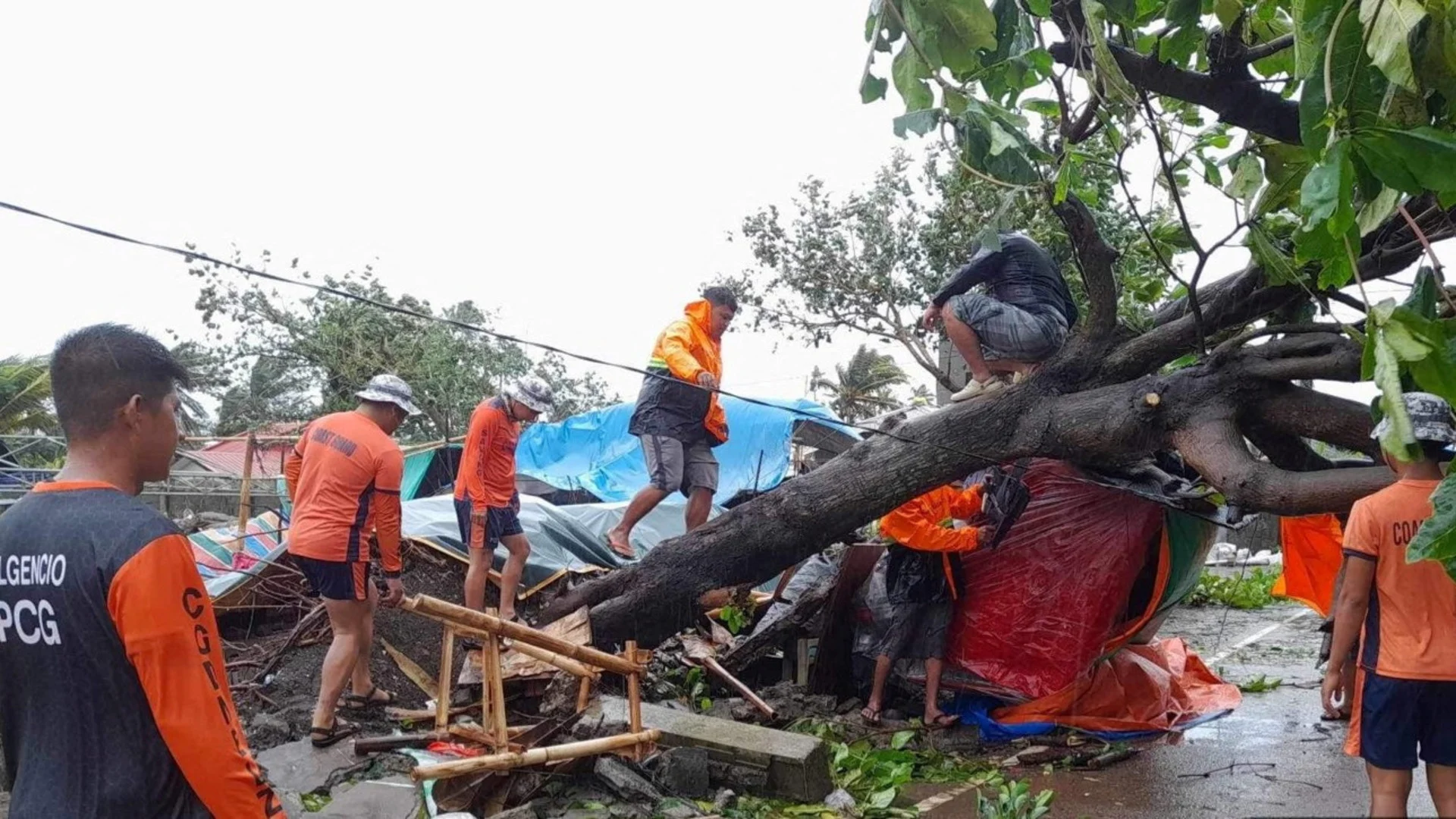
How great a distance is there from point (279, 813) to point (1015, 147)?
304 cm

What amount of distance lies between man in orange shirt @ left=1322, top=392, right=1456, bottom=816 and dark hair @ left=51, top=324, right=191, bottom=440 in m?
3.60

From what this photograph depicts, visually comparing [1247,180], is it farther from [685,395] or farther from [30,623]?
[30,623]

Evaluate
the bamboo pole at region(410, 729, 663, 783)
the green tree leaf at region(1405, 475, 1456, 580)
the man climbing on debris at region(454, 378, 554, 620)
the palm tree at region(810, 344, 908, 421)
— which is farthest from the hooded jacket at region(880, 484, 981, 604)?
the palm tree at region(810, 344, 908, 421)

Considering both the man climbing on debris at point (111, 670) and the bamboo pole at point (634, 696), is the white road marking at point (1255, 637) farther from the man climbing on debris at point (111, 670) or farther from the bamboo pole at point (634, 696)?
the man climbing on debris at point (111, 670)

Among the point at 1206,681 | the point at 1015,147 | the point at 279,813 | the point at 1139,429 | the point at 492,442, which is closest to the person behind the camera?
the point at 279,813

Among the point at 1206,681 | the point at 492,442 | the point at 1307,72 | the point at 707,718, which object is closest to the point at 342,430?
the point at 492,442

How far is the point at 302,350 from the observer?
18781 mm

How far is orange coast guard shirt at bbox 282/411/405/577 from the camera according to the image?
517cm

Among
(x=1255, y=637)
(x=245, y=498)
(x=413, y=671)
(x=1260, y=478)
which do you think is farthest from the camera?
(x=1255, y=637)

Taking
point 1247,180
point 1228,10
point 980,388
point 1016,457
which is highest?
point 1228,10

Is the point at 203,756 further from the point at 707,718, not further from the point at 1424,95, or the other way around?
the point at 707,718

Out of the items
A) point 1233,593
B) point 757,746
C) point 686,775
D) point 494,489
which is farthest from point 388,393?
point 1233,593

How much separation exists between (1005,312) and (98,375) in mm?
4536

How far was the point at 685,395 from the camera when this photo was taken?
677 cm
